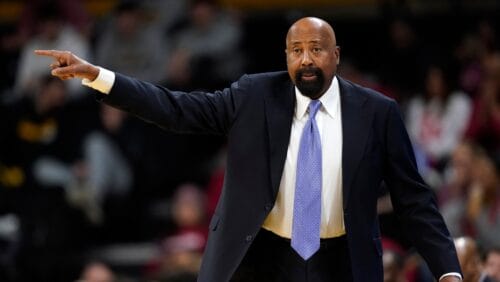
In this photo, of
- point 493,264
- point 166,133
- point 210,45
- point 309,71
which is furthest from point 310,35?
point 210,45

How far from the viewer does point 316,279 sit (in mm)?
4539

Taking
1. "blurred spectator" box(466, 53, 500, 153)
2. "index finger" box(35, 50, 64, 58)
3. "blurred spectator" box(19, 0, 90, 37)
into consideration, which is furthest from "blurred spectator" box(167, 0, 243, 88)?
"index finger" box(35, 50, 64, 58)

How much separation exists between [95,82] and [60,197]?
4681mm

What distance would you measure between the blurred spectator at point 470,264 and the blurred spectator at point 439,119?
10.7ft

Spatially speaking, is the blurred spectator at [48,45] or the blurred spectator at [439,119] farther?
the blurred spectator at [48,45]

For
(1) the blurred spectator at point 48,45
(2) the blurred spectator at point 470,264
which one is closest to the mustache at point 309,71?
→ (2) the blurred spectator at point 470,264

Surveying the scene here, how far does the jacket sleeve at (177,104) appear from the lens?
4375 mm

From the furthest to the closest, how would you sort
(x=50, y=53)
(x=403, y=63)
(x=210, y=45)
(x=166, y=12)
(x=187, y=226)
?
1. (x=166, y=12)
2. (x=210, y=45)
3. (x=403, y=63)
4. (x=187, y=226)
5. (x=50, y=53)

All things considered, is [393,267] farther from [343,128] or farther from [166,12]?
[166,12]

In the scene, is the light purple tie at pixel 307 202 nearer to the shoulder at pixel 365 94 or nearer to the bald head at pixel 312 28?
the shoulder at pixel 365 94

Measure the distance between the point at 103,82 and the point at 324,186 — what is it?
938mm

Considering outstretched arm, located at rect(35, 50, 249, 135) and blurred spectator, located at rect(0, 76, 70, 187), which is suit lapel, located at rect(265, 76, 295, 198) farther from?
blurred spectator, located at rect(0, 76, 70, 187)

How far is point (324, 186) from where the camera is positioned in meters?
4.57

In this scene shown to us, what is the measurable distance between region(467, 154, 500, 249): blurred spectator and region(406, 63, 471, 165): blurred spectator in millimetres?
998
